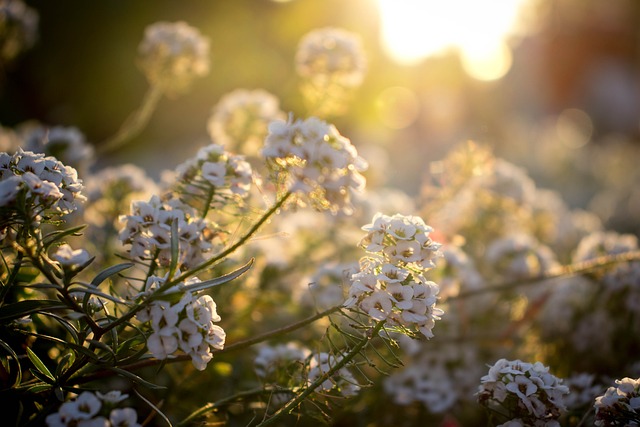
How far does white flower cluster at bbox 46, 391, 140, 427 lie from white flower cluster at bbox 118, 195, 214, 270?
1.37ft

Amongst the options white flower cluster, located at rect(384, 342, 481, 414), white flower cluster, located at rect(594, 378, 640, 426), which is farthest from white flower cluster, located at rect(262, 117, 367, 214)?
white flower cluster, located at rect(384, 342, 481, 414)

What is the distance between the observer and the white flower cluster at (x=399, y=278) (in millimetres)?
1357

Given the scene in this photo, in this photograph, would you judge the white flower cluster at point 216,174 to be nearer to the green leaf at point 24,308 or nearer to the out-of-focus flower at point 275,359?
the green leaf at point 24,308

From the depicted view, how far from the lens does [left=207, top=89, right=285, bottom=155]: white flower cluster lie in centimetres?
271

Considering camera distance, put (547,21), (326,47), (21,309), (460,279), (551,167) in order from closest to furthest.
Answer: (21,309) → (460,279) → (326,47) → (551,167) → (547,21)

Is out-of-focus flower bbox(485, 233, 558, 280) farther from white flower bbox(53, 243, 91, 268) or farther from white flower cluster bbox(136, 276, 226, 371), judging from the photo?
white flower bbox(53, 243, 91, 268)

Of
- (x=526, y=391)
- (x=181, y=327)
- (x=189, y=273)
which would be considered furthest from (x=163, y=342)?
(x=526, y=391)

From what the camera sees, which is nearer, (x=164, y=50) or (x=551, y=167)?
(x=164, y=50)

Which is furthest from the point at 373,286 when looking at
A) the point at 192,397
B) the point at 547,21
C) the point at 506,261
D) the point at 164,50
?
the point at 547,21

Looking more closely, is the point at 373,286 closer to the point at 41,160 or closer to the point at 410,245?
the point at 410,245

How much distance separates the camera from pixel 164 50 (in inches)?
111

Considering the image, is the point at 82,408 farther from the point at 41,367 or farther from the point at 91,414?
the point at 41,367

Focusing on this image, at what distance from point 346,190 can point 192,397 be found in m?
1.27

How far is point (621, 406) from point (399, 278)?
683 mm
